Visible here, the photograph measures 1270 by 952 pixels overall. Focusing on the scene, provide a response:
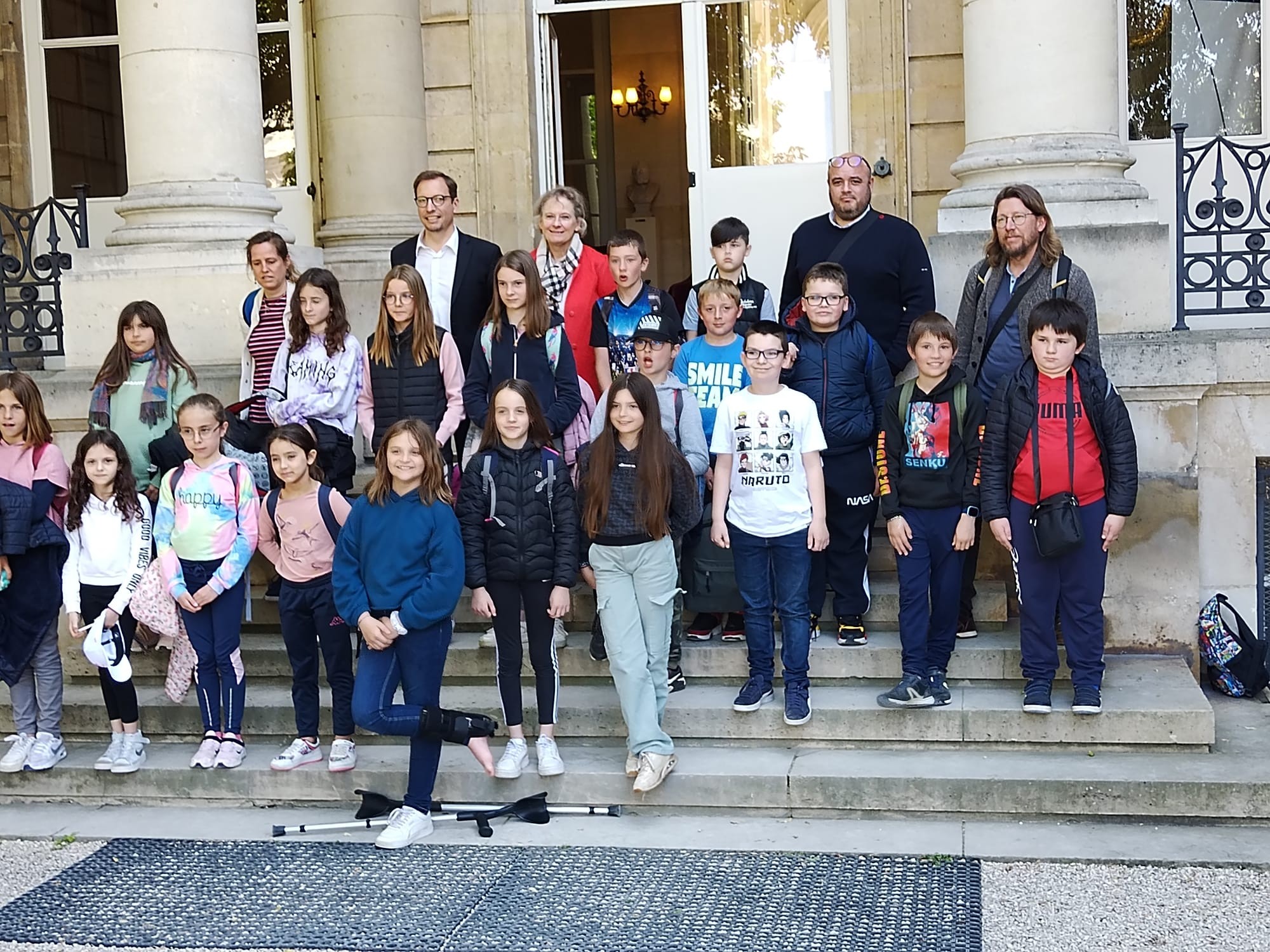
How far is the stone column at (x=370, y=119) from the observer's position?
32.9 feet

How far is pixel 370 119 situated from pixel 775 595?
5391 mm

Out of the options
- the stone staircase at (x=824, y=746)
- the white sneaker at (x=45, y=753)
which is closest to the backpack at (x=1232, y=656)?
the stone staircase at (x=824, y=746)

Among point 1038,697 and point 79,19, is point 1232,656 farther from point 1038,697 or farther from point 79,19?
point 79,19

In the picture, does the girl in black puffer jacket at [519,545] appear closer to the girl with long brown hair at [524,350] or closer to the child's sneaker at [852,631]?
the girl with long brown hair at [524,350]

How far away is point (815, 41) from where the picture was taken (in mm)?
10141

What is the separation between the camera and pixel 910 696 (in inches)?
243

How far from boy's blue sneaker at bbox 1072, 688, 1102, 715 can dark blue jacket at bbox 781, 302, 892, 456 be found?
1.46 m

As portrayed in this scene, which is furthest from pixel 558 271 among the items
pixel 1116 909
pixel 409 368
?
pixel 1116 909

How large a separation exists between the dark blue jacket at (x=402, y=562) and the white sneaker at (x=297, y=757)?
0.81 m

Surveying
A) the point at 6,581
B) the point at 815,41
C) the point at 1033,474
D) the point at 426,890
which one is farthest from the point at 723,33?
the point at 426,890

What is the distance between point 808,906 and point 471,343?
356 cm

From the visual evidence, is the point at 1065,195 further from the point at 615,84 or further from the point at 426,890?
the point at 615,84

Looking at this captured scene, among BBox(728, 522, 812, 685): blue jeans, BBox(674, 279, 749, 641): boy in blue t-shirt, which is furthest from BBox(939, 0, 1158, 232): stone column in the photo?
BBox(728, 522, 812, 685): blue jeans

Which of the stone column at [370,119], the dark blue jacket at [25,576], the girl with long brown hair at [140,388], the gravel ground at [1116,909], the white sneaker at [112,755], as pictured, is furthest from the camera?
the stone column at [370,119]
